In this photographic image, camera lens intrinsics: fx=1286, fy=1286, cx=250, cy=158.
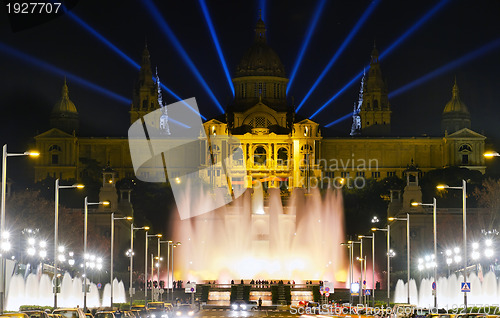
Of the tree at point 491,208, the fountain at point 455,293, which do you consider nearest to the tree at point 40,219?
the fountain at point 455,293

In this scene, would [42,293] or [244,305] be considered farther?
[244,305]

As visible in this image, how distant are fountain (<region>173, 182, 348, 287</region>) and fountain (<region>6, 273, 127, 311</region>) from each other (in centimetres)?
4904

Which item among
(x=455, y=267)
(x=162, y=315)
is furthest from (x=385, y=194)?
(x=162, y=315)

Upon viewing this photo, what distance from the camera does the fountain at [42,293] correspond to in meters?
67.2

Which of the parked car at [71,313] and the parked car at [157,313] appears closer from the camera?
the parked car at [71,313]

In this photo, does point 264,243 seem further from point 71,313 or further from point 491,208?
point 71,313

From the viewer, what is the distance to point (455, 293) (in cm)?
8131

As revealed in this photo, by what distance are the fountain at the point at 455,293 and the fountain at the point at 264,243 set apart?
34.8 meters

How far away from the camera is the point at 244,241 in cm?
14738

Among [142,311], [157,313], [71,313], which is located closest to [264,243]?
[142,311]

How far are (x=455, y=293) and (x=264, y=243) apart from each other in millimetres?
65808

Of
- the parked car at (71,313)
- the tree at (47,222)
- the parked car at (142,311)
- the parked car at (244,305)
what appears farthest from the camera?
the parked car at (244,305)

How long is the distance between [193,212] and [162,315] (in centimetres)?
9542

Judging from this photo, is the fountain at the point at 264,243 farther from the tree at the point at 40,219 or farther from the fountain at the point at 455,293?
the fountain at the point at 455,293
